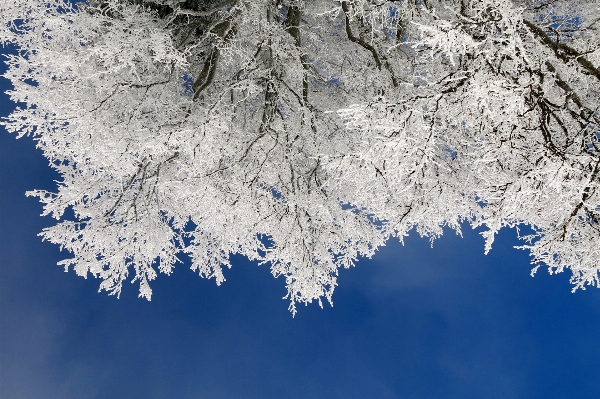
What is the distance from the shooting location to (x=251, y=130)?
7.81 metres

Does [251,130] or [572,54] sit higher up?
[251,130]

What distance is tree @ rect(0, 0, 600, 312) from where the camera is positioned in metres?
5.05

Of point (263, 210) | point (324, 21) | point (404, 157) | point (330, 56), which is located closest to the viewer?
point (404, 157)

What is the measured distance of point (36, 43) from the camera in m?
6.48

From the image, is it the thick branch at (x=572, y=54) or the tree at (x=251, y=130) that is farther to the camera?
the tree at (x=251, y=130)

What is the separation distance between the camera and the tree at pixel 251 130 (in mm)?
5055

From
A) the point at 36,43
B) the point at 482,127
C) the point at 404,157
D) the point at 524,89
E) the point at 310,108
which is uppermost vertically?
the point at 310,108

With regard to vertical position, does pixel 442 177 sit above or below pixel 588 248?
above

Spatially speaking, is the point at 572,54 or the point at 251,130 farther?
the point at 251,130

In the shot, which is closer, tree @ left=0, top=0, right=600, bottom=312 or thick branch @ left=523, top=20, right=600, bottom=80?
thick branch @ left=523, top=20, right=600, bottom=80

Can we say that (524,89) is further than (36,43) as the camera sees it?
No

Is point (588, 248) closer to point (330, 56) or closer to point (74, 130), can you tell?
point (330, 56)

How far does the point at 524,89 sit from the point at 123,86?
17.0ft

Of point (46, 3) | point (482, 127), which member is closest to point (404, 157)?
point (482, 127)
